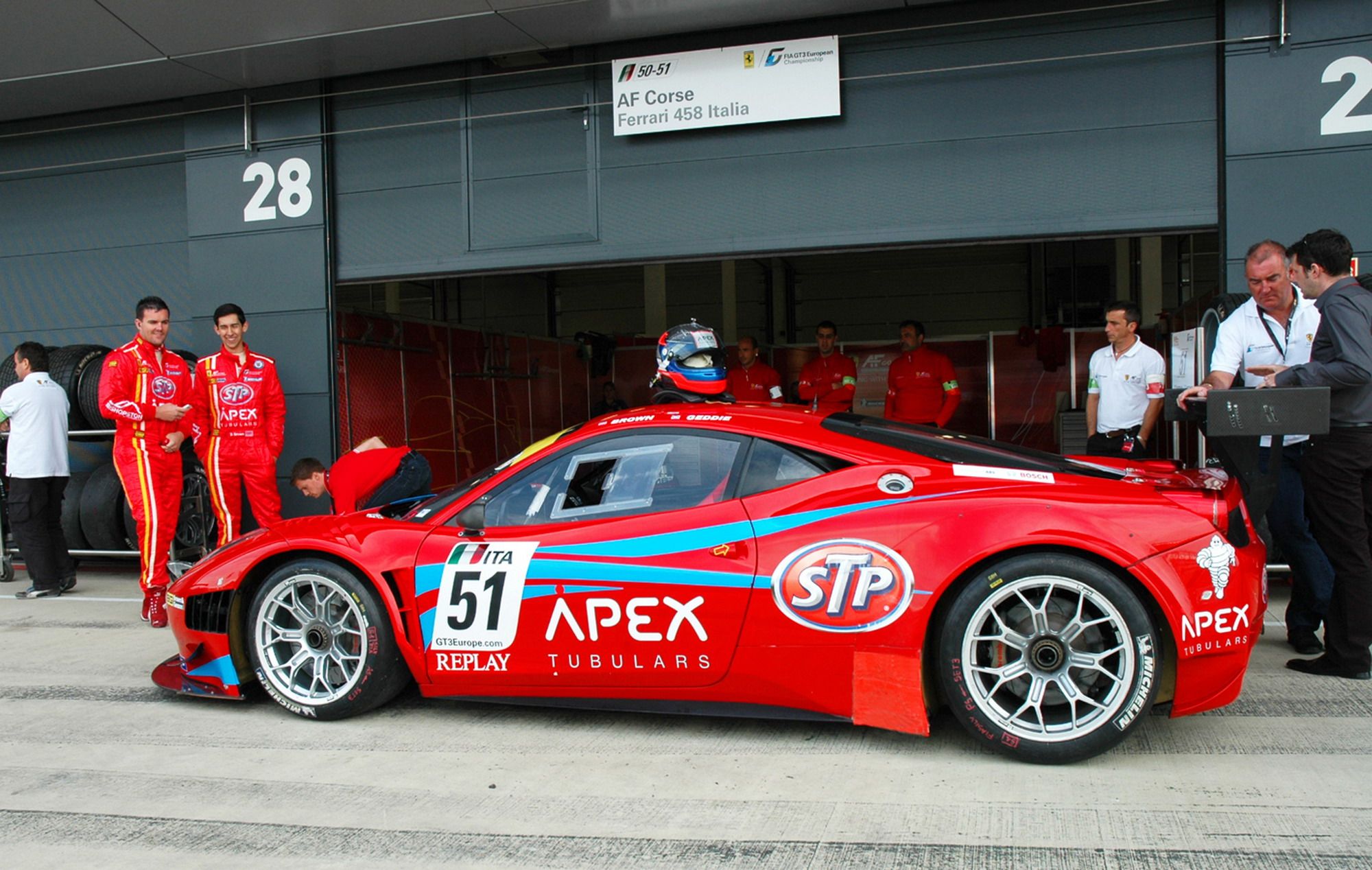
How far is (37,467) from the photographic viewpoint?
690cm

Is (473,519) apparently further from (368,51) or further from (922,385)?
(922,385)

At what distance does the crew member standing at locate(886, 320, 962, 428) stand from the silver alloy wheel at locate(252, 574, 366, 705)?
19.7 feet

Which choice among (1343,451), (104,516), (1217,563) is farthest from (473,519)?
(104,516)

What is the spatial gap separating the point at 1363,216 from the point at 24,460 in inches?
340

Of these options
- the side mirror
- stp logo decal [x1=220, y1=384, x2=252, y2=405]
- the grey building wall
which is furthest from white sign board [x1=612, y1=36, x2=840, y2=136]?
the side mirror

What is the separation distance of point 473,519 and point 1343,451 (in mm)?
3451

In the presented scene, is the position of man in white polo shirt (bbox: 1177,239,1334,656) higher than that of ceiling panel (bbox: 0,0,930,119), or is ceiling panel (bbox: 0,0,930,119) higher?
ceiling panel (bbox: 0,0,930,119)

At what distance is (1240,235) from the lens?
238 inches

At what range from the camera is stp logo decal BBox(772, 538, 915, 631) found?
10.7 ft

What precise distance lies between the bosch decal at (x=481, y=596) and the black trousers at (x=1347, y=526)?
3.19 m

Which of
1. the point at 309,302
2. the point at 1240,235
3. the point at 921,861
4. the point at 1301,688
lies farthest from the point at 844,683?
the point at 309,302

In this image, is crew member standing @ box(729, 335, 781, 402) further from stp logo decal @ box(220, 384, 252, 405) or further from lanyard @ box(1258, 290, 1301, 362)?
lanyard @ box(1258, 290, 1301, 362)

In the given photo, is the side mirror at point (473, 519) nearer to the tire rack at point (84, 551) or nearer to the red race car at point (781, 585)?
the red race car at point (781, 585)

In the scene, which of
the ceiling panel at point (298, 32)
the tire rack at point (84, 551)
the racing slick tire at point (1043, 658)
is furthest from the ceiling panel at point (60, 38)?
the racing slick tire at point (1043, 658)
